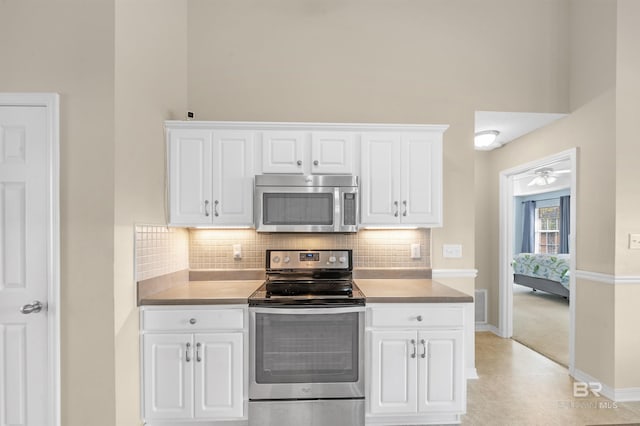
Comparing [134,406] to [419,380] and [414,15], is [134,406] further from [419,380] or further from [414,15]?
[414,15]

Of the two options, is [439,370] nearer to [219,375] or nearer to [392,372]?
[392,372]

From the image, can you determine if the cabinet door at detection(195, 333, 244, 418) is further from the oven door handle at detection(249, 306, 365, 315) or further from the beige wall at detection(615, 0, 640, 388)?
the beige wall at detection(615, 0, 640, 388)

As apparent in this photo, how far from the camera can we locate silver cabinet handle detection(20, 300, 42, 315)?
1732mm

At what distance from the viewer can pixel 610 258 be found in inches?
104

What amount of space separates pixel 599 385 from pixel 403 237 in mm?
2031

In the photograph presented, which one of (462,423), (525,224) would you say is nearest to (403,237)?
(462,423)

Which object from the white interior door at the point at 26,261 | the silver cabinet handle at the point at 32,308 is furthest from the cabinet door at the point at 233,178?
the silver cabinet handle at the point at 32,308

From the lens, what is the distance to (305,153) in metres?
2.48

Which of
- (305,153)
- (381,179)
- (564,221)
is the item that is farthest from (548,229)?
(305,153)

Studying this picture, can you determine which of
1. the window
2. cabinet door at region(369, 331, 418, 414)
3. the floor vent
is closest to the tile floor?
cabinet door at region(369, 331, 418, 414)

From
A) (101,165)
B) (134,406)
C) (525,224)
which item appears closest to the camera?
(101,165)

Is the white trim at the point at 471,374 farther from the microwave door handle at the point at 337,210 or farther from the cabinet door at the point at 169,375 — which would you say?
the cabinet door at the point at 169,375

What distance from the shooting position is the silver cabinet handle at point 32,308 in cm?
173

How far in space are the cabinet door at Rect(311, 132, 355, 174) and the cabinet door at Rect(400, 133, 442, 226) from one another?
0.43m
